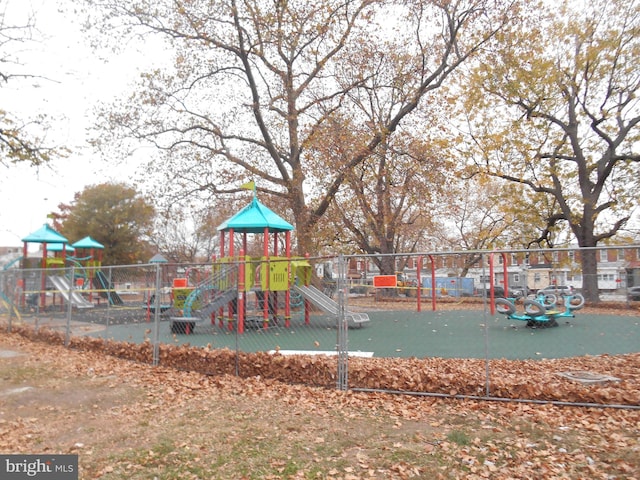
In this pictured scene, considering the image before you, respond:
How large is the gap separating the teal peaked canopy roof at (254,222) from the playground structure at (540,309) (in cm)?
715

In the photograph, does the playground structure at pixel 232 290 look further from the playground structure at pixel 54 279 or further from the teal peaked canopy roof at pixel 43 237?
the teal peaked canopy roof at pixel 43 237

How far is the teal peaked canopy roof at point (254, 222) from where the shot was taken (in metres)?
14.2

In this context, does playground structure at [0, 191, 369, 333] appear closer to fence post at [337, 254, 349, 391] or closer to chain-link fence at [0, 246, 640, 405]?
chain-link fence at [0, 246, 640, 405]

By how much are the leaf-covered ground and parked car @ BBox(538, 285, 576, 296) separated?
1.41 meters

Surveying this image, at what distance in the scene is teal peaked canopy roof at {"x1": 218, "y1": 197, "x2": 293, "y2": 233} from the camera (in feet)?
46.4

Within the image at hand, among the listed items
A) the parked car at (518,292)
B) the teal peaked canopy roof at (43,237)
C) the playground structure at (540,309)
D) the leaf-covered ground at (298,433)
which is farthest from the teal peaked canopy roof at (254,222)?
the teal peaked canopy roof at (43,237)

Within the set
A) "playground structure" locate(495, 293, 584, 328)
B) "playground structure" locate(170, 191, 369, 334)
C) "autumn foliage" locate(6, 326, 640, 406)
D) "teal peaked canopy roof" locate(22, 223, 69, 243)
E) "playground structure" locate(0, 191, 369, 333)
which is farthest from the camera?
"teal peaked canopy roof" locate(22, 223, 69, 243)

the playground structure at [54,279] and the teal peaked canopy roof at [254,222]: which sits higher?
the teal peaked canopy roof at [254,222]

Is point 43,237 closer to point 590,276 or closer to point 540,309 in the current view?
point 540,309

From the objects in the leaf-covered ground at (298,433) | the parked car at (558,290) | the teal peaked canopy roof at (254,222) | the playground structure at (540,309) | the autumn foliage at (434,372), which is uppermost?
the teal peaked canopy roof at (254,222)

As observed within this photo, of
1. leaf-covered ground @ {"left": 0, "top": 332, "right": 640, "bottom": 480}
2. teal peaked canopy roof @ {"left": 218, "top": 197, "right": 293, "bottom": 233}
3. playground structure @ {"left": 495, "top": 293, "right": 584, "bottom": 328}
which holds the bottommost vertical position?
leaf-covered ground @ {"left": 0, "top": 332, "right": 640, "bottom": 480}

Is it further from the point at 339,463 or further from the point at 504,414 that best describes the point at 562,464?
the point at 339,463

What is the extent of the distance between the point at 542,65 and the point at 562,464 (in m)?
18.9

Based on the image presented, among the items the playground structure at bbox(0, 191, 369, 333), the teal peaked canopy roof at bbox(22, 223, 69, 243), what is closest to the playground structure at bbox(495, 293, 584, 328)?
the playground structure at bbox(0, 191, 369, 333)
